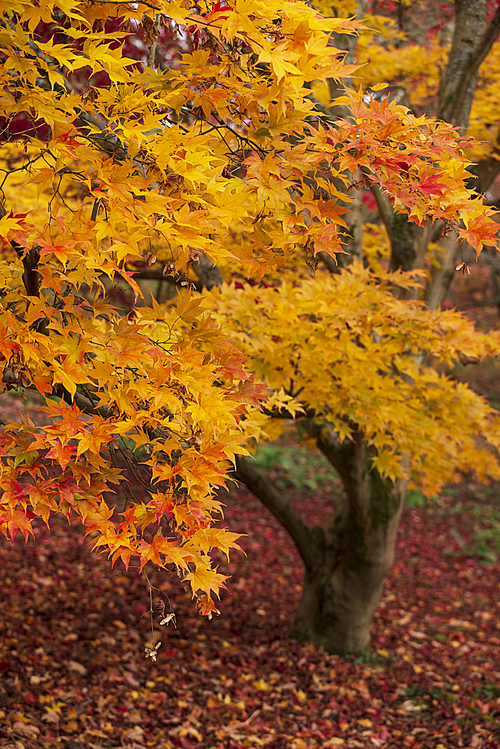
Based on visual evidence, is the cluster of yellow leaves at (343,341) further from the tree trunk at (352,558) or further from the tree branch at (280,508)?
the tree branch at (280,508)

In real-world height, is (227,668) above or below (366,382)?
below

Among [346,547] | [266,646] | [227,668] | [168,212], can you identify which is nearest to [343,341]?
[168,212]

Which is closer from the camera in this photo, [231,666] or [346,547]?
[231,666]

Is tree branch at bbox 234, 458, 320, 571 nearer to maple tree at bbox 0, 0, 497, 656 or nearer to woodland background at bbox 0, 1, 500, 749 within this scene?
woodland background at bbox 0, 1, 500, 749

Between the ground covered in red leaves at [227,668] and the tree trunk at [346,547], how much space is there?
22cm

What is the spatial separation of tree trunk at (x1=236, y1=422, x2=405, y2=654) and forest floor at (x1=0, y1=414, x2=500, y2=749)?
0.22 metres

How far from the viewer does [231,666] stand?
478 centimetres

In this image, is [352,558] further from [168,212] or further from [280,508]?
[168,212]

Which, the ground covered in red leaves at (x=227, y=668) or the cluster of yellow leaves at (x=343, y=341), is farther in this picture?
the ground covered in red leaves at (x=227, y=668)

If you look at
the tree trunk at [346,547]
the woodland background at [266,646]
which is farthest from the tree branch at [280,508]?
the woodland background at [266,646]

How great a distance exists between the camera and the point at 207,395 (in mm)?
1880

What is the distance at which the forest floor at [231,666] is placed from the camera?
3795mm

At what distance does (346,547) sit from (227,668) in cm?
146

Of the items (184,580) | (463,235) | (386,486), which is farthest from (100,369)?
(386,486)
